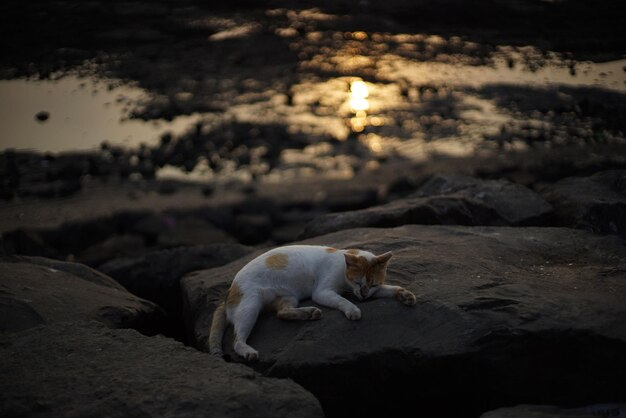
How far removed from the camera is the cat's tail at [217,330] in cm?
527

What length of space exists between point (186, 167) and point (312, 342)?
22.2 ft

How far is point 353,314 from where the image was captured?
521 cm

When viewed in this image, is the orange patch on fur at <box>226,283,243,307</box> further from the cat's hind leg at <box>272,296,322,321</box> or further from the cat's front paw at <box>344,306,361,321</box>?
the cat's front paw at <box>344,306,361,321</box>

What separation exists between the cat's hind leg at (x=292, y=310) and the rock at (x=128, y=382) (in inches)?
26.2

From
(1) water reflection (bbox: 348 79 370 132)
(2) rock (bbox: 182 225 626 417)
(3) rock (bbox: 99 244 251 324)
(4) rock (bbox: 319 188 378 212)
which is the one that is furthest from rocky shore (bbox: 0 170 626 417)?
(1) water reflection (bbox: 348 79 370 132)

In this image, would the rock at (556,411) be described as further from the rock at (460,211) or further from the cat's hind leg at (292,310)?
the rock at (460,211)

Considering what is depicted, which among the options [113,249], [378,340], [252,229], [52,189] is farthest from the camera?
[52,189]

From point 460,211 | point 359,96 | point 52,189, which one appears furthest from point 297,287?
point 359,96

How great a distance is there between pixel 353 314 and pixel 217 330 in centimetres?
106

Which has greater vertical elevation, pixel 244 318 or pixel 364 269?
pixel 364 269

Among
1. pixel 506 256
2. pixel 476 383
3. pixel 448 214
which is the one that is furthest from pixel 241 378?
pixel 448 214

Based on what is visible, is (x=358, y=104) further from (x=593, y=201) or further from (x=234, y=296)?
(x=234, y=296)

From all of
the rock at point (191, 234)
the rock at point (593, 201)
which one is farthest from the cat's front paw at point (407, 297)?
the rock at point (191, 234)

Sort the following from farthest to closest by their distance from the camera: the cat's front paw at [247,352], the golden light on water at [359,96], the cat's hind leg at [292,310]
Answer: the golden light on water at [359,96], the cat's hind leg at [292,310], the cat's front paw at [247,352]
